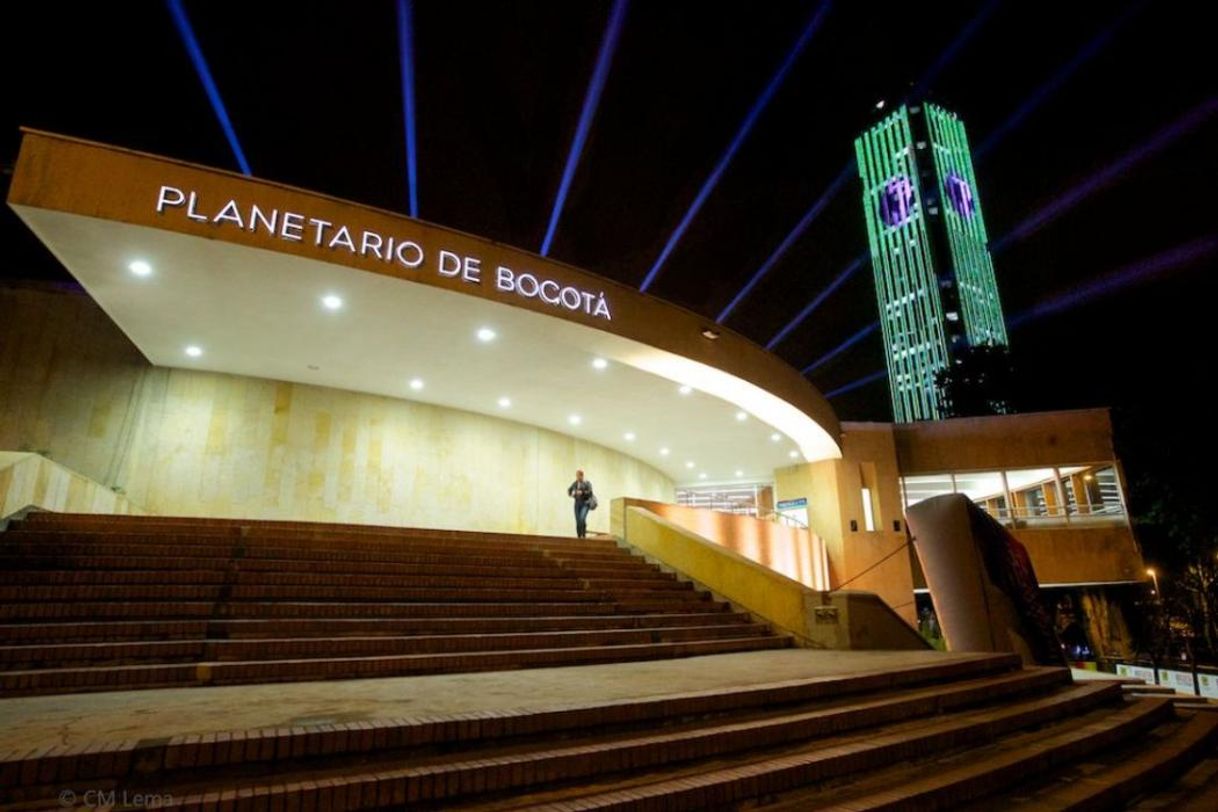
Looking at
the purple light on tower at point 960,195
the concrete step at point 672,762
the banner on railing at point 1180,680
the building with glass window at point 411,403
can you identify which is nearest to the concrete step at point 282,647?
the concrete step at point 672,762

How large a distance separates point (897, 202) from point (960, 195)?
716cm

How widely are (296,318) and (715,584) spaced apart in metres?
8.95

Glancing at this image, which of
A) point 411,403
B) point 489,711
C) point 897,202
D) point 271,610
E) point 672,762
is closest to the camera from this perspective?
point 672,762

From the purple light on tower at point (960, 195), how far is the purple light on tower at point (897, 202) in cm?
440

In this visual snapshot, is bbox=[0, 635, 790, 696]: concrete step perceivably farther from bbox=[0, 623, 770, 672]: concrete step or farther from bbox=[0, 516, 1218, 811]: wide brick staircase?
bbox=[0, 623, 770, 672]: concrete step

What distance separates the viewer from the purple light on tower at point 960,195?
75.6 metres

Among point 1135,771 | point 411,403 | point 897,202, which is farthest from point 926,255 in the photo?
point 1135,771

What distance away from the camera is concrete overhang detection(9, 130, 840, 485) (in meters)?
8.23

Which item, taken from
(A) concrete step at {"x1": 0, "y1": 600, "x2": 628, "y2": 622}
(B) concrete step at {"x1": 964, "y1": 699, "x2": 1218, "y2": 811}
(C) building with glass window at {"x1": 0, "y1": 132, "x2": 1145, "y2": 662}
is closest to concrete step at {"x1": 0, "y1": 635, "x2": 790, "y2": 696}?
(A) concrete step at {"x1": 0, "y1": 600, "x2": 628, "y2": 622}

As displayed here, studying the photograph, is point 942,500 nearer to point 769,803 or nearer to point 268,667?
point 769,803

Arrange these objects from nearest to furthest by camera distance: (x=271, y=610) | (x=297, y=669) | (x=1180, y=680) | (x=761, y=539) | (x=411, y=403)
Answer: (x=297, y=669), (x=271, y=610), (x=1180, y=680), (x=411, y=403), (x=761, y=539)

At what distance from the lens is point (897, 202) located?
79.2 metres

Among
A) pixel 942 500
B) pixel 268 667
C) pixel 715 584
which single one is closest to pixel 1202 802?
pixel 942 500

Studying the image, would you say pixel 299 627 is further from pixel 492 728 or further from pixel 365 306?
pixel 365 306
